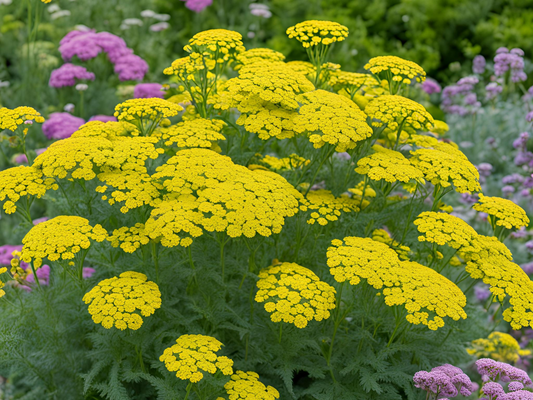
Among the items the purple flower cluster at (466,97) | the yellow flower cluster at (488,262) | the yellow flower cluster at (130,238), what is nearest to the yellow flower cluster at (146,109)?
the yellow flower cluster at (130,238)

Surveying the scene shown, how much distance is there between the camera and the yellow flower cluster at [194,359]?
2.21 m

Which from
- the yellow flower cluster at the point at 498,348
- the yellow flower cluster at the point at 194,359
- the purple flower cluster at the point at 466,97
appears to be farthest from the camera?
the purple flower cluster at the point at 466,97

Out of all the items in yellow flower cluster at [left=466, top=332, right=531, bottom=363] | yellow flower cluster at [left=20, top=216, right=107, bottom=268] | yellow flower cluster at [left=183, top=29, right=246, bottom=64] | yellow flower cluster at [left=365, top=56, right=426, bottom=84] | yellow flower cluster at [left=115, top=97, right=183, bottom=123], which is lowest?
yellow flower cluster at [left=466, top=332, right=531, bottom=363]

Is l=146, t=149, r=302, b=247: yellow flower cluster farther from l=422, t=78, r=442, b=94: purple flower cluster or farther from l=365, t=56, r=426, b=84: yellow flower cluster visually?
l=422, t=78, r=442, b=94: purple flower cluster

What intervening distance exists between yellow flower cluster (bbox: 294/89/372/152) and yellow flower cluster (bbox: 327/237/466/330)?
0.60 meters

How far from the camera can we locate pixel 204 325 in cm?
294

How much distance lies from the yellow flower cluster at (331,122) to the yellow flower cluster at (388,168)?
144mm

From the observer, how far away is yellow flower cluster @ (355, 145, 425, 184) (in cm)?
269

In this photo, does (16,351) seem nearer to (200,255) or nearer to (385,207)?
(200,255)

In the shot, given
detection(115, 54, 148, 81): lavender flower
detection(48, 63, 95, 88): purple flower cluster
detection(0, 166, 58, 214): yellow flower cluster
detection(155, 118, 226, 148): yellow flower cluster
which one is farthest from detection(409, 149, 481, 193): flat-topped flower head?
detection(48, 63, 95, 88): purple flower cluster

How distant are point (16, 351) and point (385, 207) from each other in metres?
2.42

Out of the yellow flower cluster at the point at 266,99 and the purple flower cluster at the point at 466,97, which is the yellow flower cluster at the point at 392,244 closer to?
the yellow flower cluster at the point at 266,99

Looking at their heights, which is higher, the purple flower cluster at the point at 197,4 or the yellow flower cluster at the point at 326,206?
the yellow flower cluster at the point at 326,206

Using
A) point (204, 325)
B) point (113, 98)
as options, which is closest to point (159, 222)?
point (204, 325)
